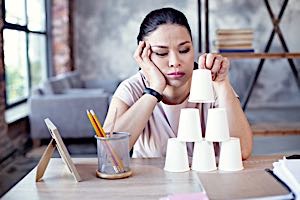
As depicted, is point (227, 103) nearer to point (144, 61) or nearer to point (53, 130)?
point (144, 61)

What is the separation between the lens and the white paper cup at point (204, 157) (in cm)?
116

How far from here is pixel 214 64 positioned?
4.36 feet

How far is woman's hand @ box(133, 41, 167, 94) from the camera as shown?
1.45m

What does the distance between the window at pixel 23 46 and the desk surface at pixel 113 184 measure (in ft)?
10.2

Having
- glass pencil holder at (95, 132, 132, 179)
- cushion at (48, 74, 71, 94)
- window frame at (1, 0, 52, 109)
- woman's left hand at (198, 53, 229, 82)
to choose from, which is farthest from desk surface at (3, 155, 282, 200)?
cushion at (48, 74, 71, 94)

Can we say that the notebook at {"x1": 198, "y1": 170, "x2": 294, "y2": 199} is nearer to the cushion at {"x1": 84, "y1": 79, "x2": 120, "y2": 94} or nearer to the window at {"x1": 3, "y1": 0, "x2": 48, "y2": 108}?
the window at {"x1": 3, "y1": 0, "x2": 48, "y2": 108}

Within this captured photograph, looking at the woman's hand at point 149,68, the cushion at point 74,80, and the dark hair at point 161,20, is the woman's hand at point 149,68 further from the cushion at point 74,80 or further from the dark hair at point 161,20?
the cushion at point 74,80

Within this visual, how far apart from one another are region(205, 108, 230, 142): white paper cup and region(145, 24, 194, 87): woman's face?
11.8 inches

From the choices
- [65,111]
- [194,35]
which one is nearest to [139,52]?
[65,111]

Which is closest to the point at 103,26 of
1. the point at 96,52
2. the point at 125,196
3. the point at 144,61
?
the point at 96,52

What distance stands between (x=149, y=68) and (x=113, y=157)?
1.40 feet

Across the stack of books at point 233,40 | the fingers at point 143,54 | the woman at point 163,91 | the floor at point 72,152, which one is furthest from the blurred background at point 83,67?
the fingers at point 143,54

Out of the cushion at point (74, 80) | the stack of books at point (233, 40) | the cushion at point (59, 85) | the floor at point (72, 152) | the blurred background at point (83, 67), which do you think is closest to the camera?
the stack of books at point (233, 40)

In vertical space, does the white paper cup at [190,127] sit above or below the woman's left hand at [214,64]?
below
